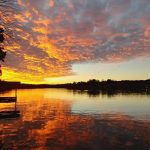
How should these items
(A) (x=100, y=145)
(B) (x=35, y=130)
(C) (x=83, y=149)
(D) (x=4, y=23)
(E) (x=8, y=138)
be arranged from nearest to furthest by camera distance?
(D) (x=4, y=23), (C) (x=83, y=149), (A) (x=100, y=145), (E) (x=8, y=138), (B) (x=35, y=130)

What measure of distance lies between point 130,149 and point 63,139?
21.9ft

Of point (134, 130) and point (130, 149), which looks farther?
point (134, 130)

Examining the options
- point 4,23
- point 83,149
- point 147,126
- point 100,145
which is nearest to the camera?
point 4,23

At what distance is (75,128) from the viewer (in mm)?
32875

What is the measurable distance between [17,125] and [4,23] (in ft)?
56.5

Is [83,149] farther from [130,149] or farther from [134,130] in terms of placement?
[134,130]

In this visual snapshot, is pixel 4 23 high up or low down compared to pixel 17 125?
up

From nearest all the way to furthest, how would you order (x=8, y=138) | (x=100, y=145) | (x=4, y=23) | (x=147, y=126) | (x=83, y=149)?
(x=4, y=23)
(x=83, y=149)
(x=100, y=145)
(x=8, y=138)
(x=147, y=126)

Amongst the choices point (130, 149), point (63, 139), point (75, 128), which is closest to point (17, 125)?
point (75, 128)

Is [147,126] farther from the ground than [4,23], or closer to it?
closer to it

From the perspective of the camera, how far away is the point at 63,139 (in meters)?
26.1

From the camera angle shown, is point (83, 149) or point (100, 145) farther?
point (100, 145)

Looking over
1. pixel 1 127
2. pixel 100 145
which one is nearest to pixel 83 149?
pixel 100 145

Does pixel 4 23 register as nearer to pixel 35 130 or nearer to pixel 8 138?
pixel 8 138
